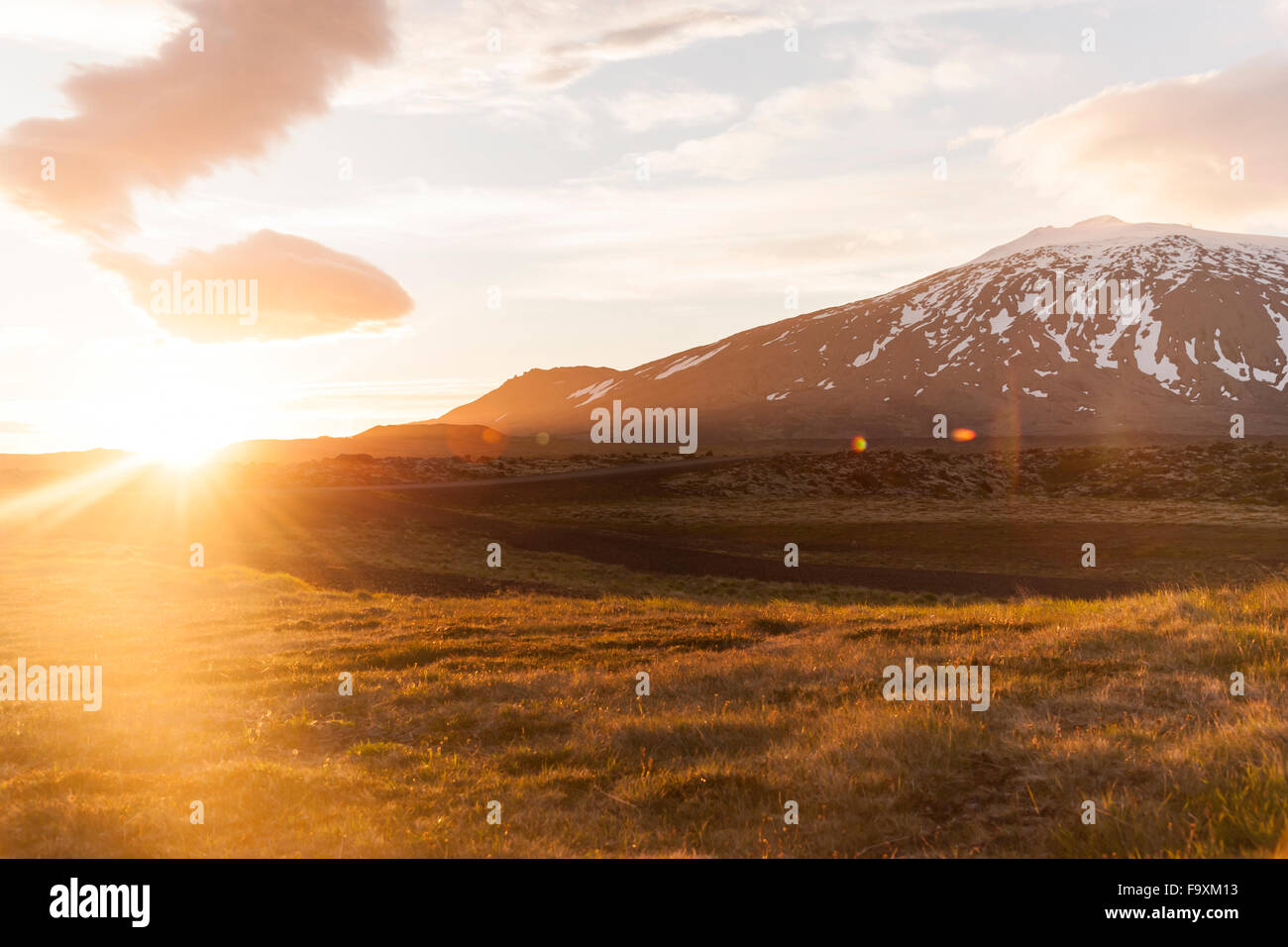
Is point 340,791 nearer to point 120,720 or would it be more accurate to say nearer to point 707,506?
point 120,720

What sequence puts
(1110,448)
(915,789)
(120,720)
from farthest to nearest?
(1110,448) < (120,720) < (915,789)

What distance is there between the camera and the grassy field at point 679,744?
24.0ft

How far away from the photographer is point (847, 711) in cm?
1062

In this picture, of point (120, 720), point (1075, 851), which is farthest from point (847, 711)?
point (120, 720)

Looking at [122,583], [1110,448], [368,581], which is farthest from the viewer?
[1110,448]

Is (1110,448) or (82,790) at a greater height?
(1110,448)

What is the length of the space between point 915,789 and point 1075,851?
1.64 meters

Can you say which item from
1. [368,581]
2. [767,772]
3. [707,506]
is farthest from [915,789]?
[707,506]

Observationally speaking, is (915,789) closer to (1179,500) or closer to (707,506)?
(707,506)

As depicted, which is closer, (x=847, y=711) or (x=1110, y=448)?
(x=847, y=711)

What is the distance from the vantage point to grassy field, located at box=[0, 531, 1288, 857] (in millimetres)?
7312

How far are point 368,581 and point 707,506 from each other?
3583 cm

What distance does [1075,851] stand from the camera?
260 inches

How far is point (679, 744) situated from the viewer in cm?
1005
